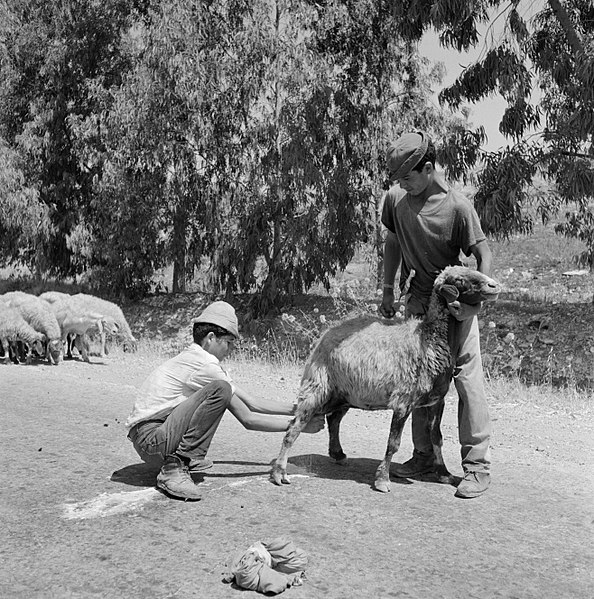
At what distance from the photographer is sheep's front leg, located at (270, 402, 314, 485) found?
19.0 ft

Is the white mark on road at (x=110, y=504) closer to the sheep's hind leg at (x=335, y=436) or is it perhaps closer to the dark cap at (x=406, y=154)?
the sheep's hind leg at (x=335, y=436)

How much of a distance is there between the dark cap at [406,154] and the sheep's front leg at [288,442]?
6.50 ft

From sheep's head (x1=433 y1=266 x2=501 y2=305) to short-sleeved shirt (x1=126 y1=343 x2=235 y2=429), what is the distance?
1793 mm

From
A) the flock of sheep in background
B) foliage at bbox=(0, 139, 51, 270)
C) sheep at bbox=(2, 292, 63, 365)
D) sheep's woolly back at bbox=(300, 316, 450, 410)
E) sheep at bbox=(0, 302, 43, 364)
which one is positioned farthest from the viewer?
foliage at bbox=(0, 139, 51, 270)

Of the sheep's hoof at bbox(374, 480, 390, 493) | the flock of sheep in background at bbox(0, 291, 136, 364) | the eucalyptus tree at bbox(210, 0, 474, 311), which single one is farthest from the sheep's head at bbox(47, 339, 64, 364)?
the sheep's hoof at bbox(374, 480, 390, 493)

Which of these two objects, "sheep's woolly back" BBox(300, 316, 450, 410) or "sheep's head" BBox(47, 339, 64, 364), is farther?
"sheep's head" BBox(47, 339, 64, 364)

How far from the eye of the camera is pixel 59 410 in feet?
29.3

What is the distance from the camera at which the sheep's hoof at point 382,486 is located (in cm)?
563

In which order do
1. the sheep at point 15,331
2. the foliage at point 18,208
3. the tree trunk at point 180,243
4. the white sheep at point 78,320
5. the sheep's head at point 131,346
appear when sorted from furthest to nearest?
the foliage at point 18,208 → the tree trunk at point 180,243 → the sheep's head at point 131,346 → the white sheep at point 78,320 → the sheep at point 15,331

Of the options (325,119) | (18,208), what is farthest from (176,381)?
(18,208)

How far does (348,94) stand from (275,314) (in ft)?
19.2

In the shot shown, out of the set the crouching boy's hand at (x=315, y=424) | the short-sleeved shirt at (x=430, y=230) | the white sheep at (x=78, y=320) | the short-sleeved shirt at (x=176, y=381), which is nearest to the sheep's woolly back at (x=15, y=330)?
the white sheep at (x=78, y=320)

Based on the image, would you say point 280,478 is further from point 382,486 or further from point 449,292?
point 449,292

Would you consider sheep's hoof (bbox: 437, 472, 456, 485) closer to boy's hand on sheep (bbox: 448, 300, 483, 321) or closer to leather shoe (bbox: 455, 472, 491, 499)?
leather shoe (bbox: 455, 472, 491, 499)
